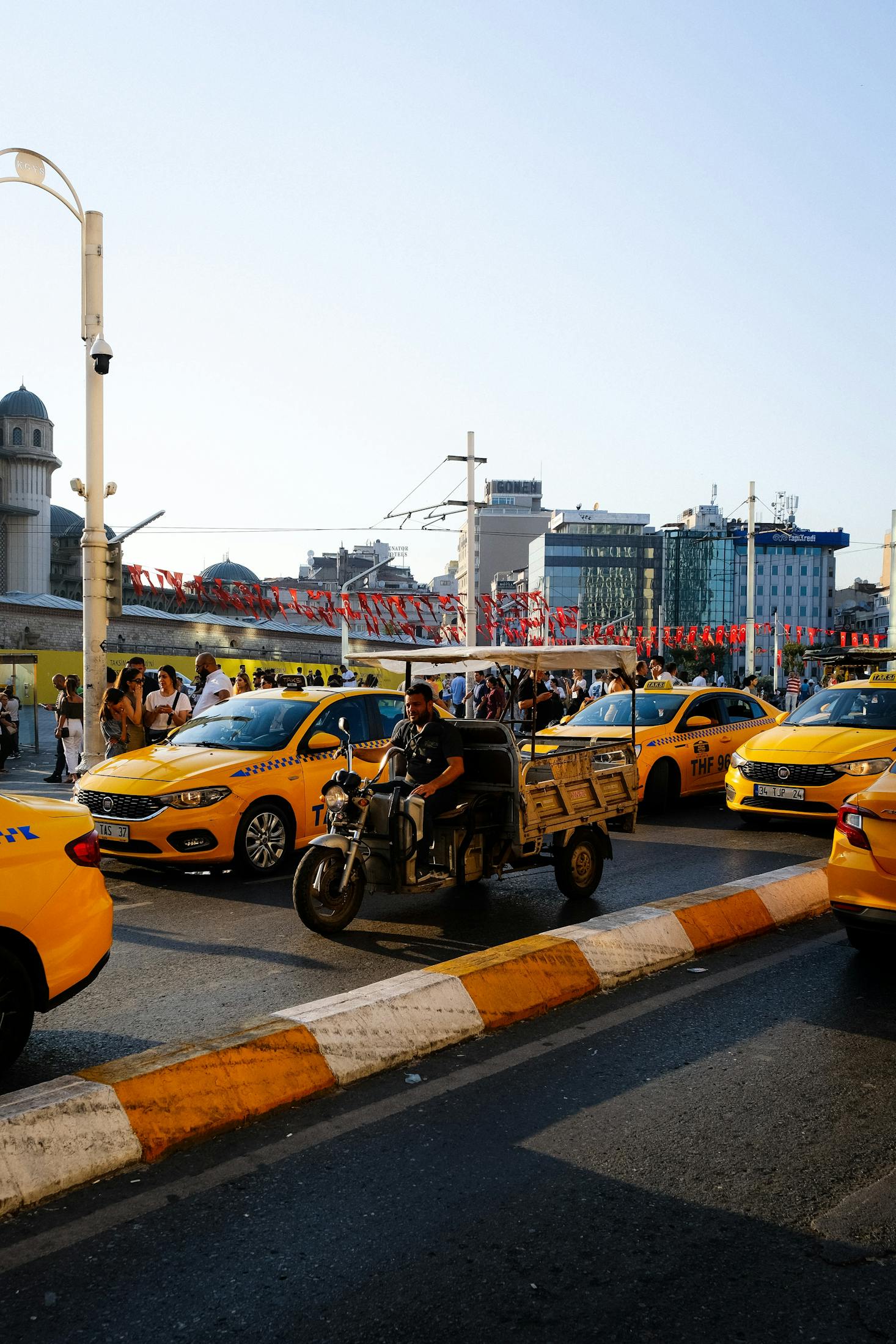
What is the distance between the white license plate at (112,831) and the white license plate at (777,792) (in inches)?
250

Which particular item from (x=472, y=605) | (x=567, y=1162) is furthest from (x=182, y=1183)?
(x=472, y=605)

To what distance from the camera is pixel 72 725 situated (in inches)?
704

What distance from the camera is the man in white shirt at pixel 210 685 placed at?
1422 cm

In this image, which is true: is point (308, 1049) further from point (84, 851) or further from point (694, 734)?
point (694, 734)

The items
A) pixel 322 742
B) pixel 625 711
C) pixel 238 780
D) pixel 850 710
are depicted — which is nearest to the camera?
pixel 238 780

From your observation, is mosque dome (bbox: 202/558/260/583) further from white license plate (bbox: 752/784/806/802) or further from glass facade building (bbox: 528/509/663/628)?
white license plate (bbox: 752/784/806/802)

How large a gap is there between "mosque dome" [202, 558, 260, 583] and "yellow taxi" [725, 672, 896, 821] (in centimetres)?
9714

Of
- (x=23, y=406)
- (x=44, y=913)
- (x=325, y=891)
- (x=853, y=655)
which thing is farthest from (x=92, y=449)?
(x=23, y=406)

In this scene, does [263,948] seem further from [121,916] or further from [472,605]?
[472,605]

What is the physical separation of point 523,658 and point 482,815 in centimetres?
119

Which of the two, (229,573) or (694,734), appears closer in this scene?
(694,734)

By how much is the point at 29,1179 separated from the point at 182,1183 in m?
0.47

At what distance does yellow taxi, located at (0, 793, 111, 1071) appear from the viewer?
4590 millimetres

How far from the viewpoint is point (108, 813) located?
933 centimetres
